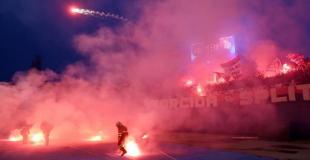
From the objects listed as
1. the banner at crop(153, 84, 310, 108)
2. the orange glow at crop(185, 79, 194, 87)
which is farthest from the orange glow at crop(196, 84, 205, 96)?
the orange glow at crop(185, 79, 194, 87)

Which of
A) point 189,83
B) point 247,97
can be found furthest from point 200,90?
point 247,97

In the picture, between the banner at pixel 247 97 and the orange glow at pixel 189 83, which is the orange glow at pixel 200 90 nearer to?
the banner at pixel 247 97

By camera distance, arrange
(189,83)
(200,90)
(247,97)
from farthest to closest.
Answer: (189,83), (200,90), (247,97)

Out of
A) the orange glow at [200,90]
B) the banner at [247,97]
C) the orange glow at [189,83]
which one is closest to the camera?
the banner at [247,97]

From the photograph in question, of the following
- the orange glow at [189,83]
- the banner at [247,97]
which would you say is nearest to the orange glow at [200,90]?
the banner at [247,97]

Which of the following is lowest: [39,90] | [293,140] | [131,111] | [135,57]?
[293,140]

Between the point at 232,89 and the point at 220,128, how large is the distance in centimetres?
364

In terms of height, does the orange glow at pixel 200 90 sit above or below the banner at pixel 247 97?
above

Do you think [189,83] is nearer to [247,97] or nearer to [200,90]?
[200,90]

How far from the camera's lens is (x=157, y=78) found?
119 ft

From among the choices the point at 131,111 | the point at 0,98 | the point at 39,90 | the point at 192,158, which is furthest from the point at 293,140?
the point at 0,98

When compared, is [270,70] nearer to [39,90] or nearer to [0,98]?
[39,90]

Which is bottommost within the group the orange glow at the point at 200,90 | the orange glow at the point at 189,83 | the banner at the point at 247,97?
the banner at the point at 247,97

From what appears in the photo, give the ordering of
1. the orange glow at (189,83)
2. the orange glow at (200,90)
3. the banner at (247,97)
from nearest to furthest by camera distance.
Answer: the banner at (247,97) → the orange glow at (200,90) → the orange glow at (189,83)
